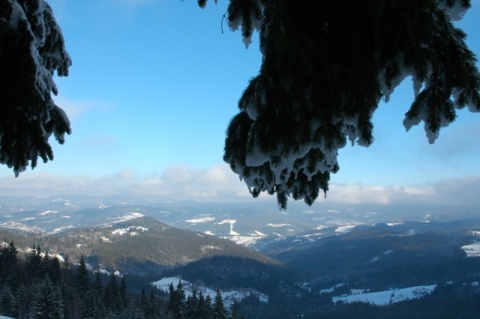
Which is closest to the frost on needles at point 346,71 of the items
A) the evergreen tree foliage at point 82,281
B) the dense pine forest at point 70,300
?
the dense pine forest at point 70,300

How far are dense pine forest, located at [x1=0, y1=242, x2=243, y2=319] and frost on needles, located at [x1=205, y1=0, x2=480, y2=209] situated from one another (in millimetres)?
51142

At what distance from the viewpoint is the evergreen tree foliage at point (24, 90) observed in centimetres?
432

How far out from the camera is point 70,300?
58.4 m

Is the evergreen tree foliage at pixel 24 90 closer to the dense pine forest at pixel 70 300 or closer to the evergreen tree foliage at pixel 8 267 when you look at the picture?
the dense pine forest at pixel 70 300

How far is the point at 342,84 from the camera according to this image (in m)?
3.14

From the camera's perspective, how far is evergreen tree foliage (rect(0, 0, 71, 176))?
4.32m

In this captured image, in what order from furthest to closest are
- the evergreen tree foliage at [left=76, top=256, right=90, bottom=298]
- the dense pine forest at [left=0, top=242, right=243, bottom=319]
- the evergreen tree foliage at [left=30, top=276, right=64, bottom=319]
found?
the evergreen tree foliage at [left=76, top=256, right=90, bottom=298]
the dense pine forest at [left=0, top=242, right=243, bottom=319]
the evergreen tree foliage at [left=30, top=276, right=64, bottom=319]

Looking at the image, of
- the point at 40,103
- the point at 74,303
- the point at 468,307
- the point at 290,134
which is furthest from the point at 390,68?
the point at 468,307

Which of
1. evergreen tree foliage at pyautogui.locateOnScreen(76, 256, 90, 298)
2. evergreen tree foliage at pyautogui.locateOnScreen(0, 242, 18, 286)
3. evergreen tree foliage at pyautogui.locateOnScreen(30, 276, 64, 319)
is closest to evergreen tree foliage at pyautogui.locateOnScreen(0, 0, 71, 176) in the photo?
evergreen tree foliage at pyautogui.locateOnScreen(30, 276, 64, 319)

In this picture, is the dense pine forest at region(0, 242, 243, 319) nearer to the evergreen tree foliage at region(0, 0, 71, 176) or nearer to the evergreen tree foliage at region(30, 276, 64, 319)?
the evergreen tree foliage at region(30, 276, 64, 319)

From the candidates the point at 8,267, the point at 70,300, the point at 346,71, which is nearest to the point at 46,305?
the point at 70,300

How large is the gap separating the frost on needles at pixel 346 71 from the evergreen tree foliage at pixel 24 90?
2758mm

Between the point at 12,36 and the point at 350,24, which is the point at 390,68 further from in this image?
the point at 12,36

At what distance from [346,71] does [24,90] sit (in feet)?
12.2
